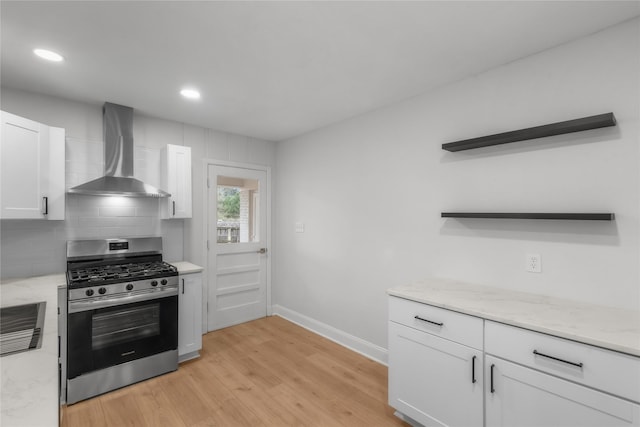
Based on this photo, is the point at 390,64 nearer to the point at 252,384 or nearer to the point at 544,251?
the point at 544,251

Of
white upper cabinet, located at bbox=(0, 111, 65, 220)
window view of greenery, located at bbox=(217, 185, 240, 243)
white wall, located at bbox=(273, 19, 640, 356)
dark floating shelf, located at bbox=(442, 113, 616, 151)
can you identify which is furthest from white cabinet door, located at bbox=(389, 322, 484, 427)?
white upper cabinet, located at bbox=(0, 111, 65, 220)

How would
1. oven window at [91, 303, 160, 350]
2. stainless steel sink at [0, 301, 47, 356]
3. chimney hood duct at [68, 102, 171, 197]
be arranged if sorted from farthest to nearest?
chimney hood duct at [68, 102, 171, 197]
oven window at [91, 303, 160, 350]
stainless steel sink at [0, 301, 47, 356]

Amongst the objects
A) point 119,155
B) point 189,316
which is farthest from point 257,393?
point 119,155

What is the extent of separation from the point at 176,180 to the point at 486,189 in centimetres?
291

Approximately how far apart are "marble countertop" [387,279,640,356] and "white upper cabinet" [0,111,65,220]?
279cm

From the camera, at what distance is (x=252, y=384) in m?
2.57

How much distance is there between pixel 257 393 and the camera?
245 centimetres

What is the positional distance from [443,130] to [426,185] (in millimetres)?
470

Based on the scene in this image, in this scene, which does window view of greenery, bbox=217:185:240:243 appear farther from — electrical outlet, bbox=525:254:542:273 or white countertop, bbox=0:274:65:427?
electrical outlet, bbox=525:254:542:273

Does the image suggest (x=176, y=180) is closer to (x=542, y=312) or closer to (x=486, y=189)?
(x=486, y=189)

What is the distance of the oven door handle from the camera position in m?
2.28

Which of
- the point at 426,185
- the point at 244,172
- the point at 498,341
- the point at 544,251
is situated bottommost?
the point at 498,341

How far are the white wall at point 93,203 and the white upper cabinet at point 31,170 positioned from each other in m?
0.31

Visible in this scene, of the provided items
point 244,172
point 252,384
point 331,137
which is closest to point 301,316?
point 252,384
